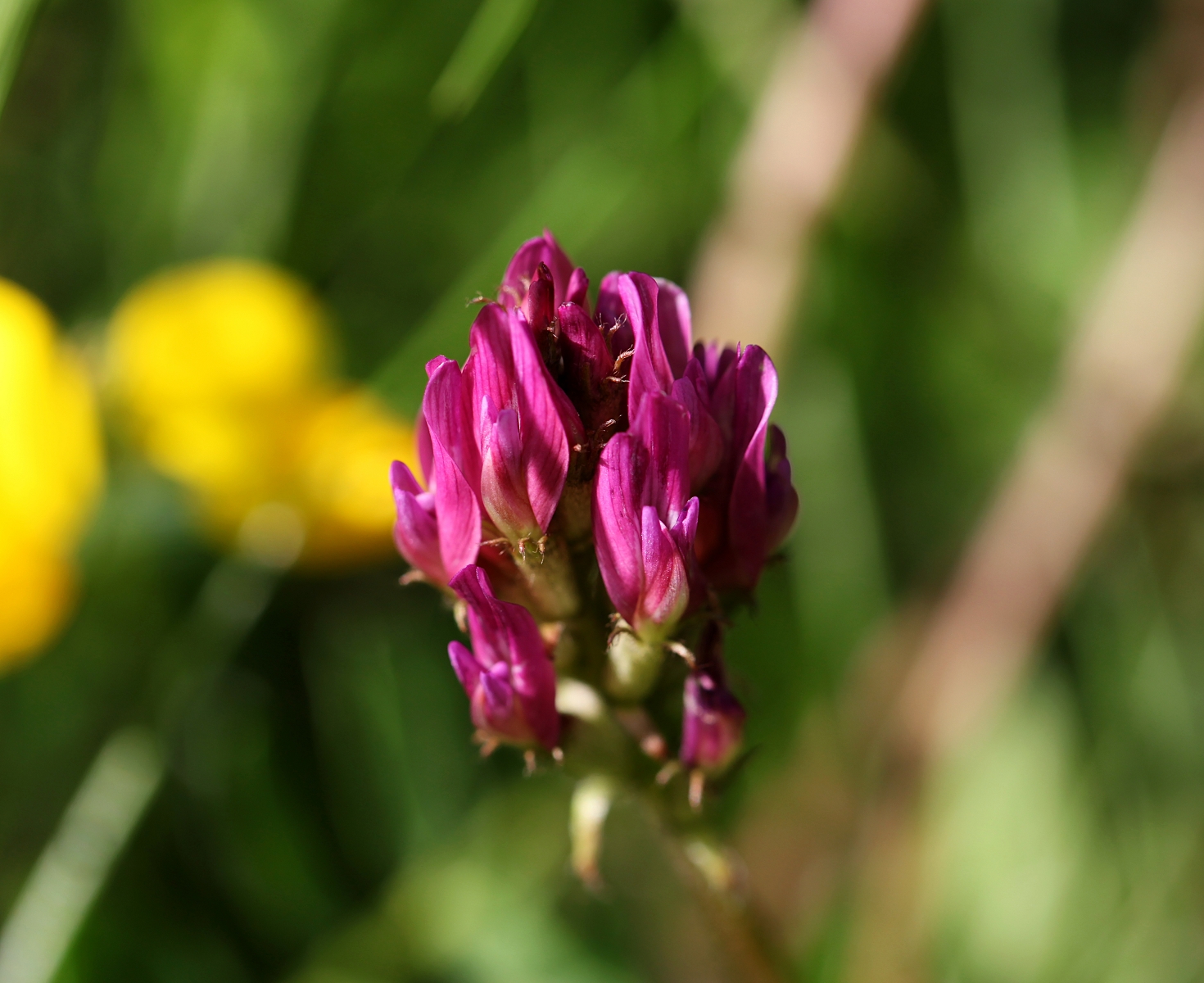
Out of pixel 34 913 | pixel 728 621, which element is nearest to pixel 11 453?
pixel 34 913

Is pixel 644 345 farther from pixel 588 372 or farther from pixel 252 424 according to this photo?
pixel 252 424

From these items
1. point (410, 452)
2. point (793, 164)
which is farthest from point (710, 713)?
point (793, 164)

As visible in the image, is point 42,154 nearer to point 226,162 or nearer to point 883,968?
point 226,162

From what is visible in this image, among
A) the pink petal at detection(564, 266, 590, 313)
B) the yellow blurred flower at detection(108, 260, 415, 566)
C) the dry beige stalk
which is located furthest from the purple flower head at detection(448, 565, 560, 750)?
the dry beige stalk

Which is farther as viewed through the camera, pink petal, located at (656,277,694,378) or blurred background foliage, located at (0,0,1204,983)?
blurred background foliage, located at (0,0,1204,983)

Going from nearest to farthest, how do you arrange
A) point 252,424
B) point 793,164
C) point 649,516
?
point 649,516, point 252,424, point 793,164

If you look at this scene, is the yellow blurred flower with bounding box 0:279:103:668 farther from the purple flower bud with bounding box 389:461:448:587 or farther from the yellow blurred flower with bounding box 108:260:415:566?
the purple flower bud with bounding box 389:461:448:587
